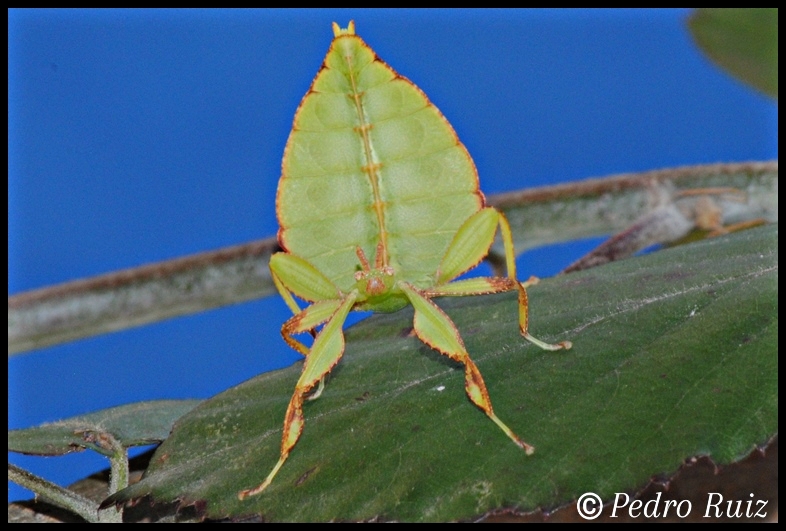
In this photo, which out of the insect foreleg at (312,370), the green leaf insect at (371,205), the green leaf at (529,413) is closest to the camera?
the green leaf at (529,413)

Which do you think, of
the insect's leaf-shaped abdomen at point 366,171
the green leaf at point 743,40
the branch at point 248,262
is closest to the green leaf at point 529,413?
the insect's leaf-shaped abdomen at point 366,171

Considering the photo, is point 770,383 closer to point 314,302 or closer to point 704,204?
point 314,302

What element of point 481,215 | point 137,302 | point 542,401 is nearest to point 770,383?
point 542,401

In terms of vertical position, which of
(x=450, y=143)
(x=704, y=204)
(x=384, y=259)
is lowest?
(x=704, y=204)

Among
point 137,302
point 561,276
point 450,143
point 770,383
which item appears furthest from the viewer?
point 137,302

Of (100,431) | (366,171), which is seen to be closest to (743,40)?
(366,171)

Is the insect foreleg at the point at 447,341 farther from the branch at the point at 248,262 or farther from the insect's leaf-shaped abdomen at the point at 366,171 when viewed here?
the branch at the point at 248,262
